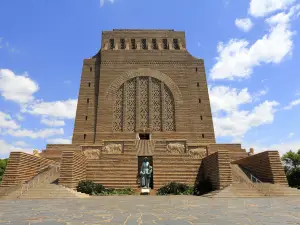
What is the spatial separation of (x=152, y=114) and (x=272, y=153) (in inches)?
501

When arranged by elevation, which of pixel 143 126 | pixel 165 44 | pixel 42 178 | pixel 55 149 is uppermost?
pixel 165 44

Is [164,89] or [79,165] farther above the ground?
[164,89]

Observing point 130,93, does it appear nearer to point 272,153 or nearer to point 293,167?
point 272,153

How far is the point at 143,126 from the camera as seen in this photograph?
79.4 ft

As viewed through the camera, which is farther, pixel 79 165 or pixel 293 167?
pixel 293 167

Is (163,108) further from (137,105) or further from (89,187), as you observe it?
(89,187)

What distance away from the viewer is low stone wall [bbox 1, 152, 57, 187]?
13594 mm

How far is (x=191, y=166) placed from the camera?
1678 cm

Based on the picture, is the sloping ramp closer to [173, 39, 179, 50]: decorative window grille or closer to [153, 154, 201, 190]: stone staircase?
[153, 154, 201, 190]: stone staircase

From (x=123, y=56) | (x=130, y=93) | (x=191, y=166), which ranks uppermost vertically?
(x=123, y=56)

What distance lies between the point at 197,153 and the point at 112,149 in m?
6.46

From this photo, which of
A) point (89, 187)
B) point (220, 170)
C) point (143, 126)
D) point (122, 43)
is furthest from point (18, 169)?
point (122, 43)

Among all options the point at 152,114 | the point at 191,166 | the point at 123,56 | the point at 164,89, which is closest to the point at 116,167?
the point at 191,166

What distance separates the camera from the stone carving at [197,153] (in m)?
18.5
